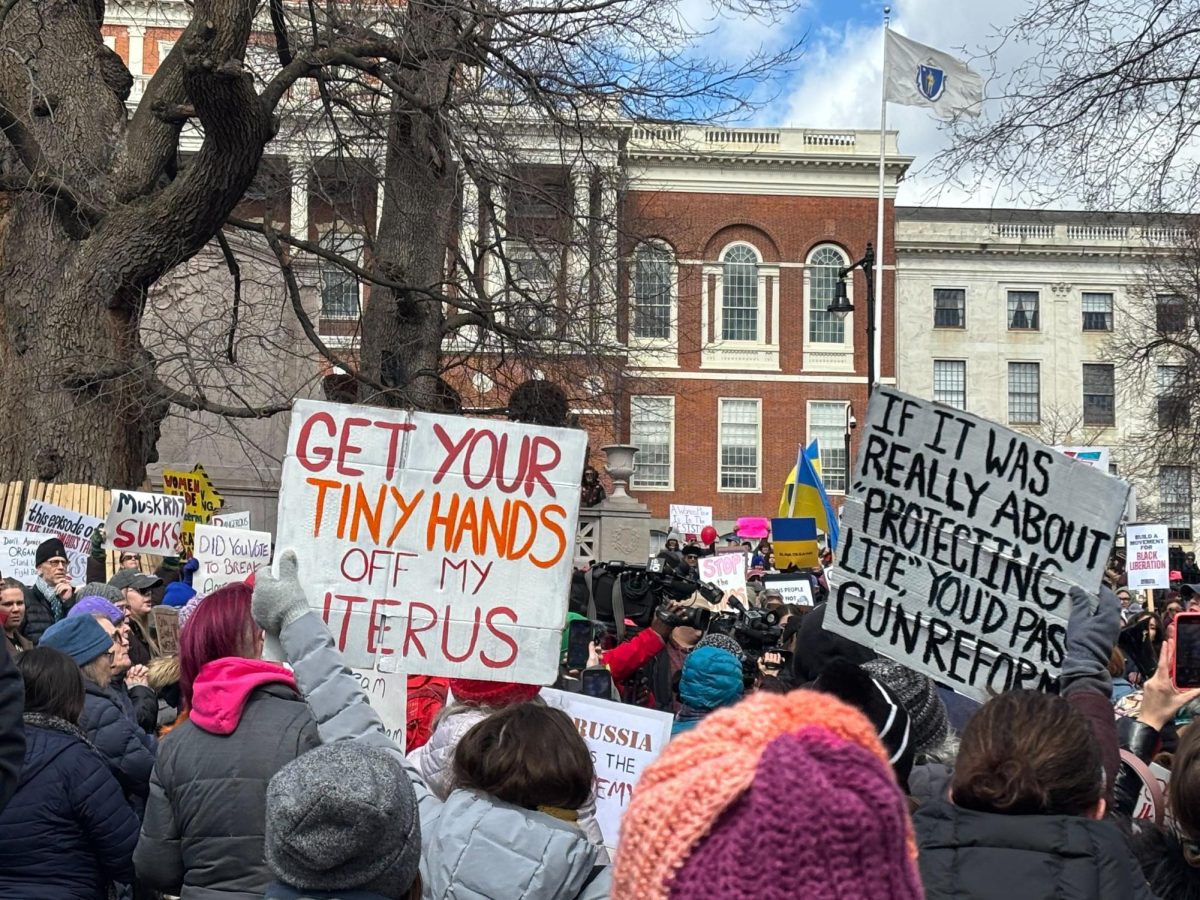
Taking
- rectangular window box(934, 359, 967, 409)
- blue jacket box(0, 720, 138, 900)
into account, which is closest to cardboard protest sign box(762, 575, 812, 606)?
blue jacket box(0, 720, 138, 900)

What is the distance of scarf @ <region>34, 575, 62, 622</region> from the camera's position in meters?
9.41

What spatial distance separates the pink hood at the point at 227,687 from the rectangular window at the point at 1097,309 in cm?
5253

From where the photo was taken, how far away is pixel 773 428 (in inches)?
1932

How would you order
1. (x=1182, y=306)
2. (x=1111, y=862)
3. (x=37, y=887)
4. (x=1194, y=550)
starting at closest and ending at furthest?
(x=1111, y=862)
(x=37, y=887)
(x=1182, y=306)
(x=1194, y=550)

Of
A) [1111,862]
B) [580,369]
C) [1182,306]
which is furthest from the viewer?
[1182,306]

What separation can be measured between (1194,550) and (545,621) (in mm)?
46128

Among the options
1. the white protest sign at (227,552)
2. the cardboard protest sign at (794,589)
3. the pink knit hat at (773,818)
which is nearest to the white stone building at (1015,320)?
the cardboard protest sign at (794,589)

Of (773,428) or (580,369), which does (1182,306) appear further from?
(580,369)

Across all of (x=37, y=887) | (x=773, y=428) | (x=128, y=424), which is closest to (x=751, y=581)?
(x=128, y=424)

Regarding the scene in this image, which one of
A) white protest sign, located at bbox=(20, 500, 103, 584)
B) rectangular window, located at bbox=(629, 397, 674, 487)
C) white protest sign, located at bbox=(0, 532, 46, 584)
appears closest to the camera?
white protest sign, located at bbox=(0, 532, 46, 584)

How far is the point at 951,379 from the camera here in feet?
170

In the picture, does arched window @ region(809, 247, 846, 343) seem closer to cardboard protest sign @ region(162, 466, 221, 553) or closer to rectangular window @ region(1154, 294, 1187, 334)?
rectangular window @ region(1154, 294, 1187, 334)

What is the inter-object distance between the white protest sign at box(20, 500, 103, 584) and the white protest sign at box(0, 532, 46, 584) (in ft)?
1.00

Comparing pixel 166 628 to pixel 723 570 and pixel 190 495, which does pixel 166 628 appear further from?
pixel 723 570
